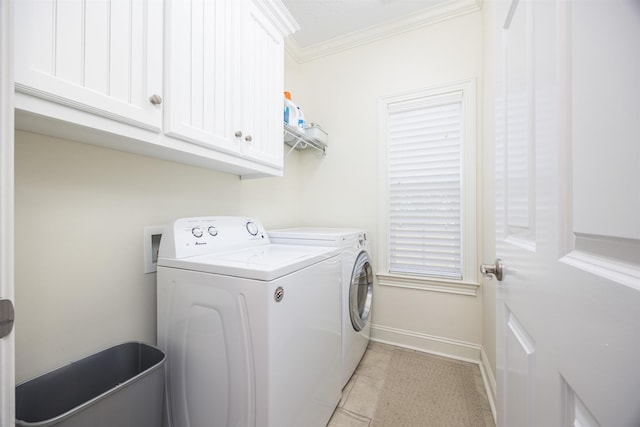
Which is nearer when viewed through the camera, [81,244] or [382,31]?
[81,244]

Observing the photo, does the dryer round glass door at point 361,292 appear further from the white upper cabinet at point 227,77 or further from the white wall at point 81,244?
the white wall at point 81,244

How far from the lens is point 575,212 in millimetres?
398

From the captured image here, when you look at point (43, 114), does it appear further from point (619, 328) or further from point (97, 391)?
point (619, 328)

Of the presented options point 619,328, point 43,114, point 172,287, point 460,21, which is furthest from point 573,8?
point 460,21

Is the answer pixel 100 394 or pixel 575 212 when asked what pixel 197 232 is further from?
pixel 575 212

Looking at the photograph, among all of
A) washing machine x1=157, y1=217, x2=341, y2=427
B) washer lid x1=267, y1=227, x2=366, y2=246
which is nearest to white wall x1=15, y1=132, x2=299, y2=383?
washing machine x1=157, y1=217, x2=341, y2=427

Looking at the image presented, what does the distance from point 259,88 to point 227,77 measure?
26 cm

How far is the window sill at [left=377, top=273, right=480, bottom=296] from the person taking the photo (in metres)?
1.92

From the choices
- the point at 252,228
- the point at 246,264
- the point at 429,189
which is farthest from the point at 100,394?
the point at 429,189

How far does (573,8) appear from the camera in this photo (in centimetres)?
40

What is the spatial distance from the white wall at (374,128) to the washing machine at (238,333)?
114 cm

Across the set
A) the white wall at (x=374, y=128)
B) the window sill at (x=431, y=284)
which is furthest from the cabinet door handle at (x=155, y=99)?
the window sill at (x=431, y=284)

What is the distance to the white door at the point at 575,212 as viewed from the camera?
0.29 m

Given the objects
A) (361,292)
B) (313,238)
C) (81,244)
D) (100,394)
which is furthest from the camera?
(361,292)
